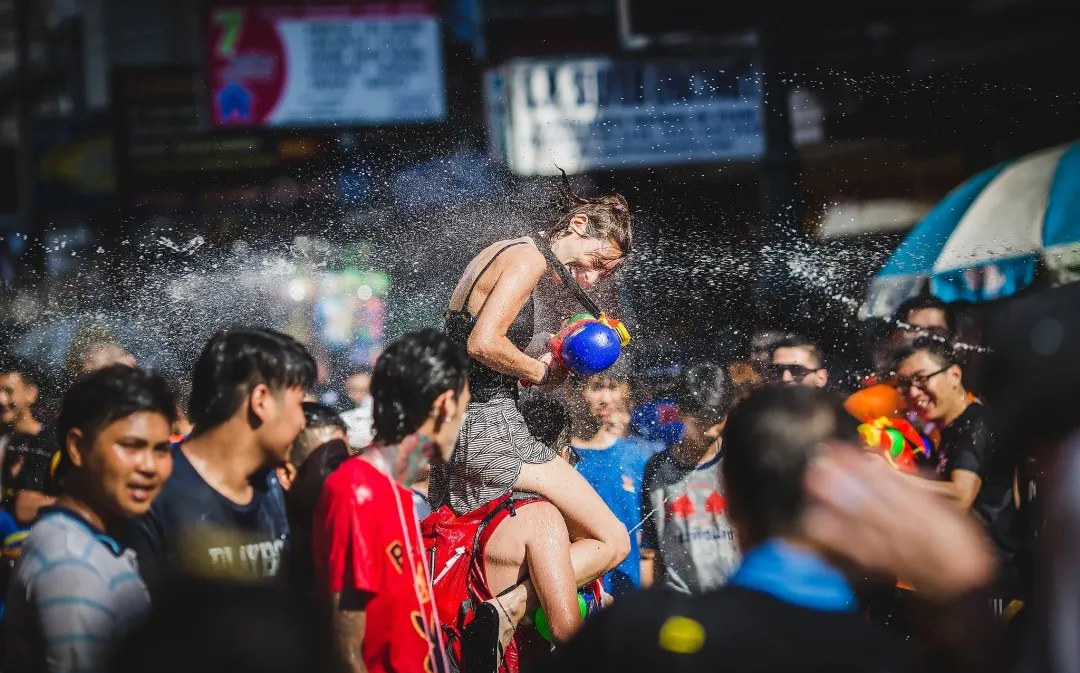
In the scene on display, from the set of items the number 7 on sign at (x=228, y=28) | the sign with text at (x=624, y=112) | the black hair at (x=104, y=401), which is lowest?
the black hair at (x=104, y=401)

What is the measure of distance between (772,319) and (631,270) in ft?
2.68

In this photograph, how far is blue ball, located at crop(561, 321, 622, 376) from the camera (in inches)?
155

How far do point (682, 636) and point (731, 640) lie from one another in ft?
0.27

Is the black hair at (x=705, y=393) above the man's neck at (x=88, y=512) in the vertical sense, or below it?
below

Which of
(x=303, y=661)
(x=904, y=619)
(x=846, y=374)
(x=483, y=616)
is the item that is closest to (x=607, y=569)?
(x=483, y=616)

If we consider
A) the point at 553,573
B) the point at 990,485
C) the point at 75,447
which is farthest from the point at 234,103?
the point at 75,447

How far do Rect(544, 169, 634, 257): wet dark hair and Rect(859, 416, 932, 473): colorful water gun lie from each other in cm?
133

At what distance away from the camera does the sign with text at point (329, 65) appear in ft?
39.4

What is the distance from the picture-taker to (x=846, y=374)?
17.5 feet

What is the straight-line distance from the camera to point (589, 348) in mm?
3934

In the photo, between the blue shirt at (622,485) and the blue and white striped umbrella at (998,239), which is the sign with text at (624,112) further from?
the blue shirt at (622,485)

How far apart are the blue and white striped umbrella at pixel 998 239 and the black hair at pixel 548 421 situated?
5.81 ft

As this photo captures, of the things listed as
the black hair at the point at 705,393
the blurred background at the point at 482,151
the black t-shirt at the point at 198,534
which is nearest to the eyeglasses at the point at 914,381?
the blurred background at the point at 482,151

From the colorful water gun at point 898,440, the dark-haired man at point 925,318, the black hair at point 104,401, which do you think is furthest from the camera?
the dark-haired man at point 925,318
